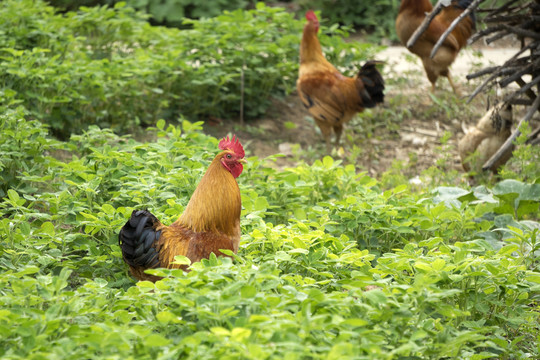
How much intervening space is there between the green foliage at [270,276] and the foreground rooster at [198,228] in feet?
0.59

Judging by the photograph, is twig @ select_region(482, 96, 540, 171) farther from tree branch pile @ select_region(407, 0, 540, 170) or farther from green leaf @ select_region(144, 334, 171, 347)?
green leaf @ select_region(144, 334, 171, 347)

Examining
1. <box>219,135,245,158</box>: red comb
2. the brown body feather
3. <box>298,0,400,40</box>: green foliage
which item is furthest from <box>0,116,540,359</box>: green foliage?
<box>298,0,400,40</box>: green foliage

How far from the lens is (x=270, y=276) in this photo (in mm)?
2621

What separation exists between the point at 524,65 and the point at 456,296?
3.32m

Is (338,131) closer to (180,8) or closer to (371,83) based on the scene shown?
(371,83)

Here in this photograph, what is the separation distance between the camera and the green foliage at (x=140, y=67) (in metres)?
6.02

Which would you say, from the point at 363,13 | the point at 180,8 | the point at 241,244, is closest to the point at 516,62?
the point at 241,244

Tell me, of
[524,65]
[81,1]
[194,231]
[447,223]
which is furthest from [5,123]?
[81,1]

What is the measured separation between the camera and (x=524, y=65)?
576cm

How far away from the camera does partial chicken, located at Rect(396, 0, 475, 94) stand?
778 cm

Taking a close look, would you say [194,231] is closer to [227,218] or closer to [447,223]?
[227,218]

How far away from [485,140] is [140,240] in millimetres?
4276

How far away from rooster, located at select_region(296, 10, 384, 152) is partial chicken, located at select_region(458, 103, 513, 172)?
3.61 ft

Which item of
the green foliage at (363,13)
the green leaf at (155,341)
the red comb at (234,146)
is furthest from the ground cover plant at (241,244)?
the green foliage at (363,13)
